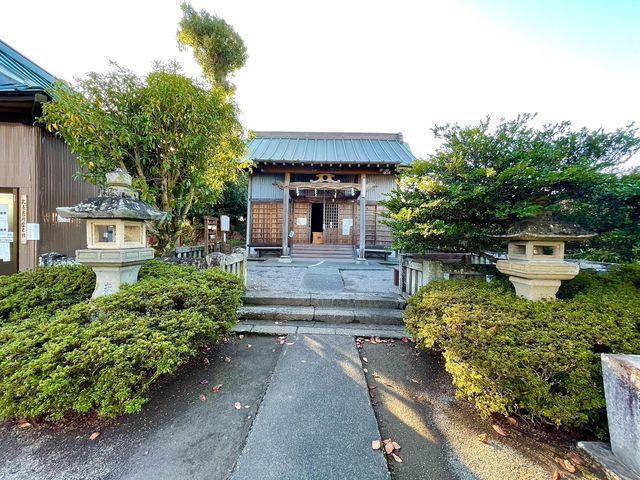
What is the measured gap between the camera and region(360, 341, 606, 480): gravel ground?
5.45 feet

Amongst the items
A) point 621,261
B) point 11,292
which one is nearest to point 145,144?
point 11,292

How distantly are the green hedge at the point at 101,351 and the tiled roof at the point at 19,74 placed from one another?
187 inches

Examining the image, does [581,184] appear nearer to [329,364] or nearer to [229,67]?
[329,364]

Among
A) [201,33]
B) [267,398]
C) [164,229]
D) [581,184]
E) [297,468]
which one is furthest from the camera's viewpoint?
[201,33]

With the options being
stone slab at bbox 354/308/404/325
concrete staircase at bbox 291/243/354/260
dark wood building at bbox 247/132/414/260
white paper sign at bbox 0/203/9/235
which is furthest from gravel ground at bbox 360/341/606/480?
concrete staircase at bbox 291/243/354/260

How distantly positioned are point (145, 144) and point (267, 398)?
13.7 ft

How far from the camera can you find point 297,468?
5.27 ft

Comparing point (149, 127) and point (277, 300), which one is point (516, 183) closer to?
point (277, 300)

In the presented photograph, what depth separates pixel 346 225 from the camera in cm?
1269

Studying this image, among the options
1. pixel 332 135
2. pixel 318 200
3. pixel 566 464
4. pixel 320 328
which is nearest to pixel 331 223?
pixel 318 200

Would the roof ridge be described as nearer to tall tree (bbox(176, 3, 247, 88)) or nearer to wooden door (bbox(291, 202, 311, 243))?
tall tree (bbox(176, 3, 247, 88))

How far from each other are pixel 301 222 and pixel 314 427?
11.1 metres

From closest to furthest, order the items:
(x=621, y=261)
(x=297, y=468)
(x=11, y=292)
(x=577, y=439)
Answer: (x=297, y=468) < (x=577, y=439) < (x=11, y=292) < (x=621, y=261)

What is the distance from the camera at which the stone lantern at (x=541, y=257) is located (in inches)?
101
